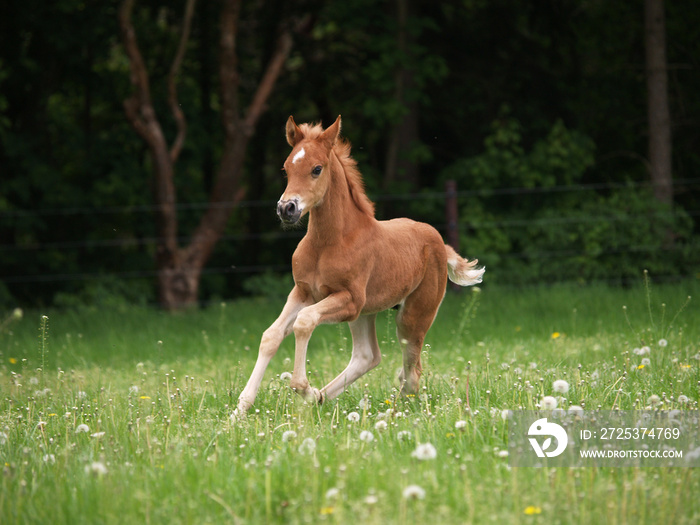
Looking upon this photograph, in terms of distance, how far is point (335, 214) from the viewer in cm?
470

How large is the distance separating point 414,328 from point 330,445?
72.6 inches

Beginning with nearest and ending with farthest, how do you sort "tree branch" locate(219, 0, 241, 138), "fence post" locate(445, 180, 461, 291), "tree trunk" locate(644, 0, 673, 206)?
"fence post" locate(445, 180, 461, 291) < "tree branch" locate(219, 0, 241, 138) < "tree trunk" locate(644, 0, 673, 206)

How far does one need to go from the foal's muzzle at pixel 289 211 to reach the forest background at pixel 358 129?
7969 mm

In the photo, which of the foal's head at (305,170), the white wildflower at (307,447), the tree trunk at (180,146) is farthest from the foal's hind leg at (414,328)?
the tree trunk at (180,146)

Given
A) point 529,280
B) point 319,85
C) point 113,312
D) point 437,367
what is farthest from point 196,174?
point 437,367

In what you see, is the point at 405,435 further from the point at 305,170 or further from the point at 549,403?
the point at 305,170

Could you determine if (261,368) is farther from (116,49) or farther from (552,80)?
(116,49)

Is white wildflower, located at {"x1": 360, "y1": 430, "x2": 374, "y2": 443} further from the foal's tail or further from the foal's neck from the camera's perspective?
the foal's tail

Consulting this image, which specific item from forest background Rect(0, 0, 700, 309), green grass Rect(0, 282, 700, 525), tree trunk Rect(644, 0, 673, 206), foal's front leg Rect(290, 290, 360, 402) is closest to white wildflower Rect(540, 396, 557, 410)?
green grass Rect(0, 282, 700, 525)

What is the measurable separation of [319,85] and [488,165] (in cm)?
Result: 387

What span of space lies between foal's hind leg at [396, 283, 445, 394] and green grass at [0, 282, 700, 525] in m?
0.17

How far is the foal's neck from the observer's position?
4672 millimetres

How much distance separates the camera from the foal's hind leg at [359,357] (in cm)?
495

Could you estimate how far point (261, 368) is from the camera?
14.9 ft
